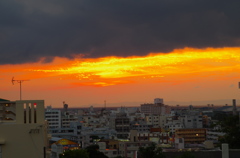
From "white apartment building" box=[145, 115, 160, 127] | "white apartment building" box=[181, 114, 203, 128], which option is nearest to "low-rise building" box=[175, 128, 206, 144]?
"white apartment building" box=[181, 114, 203, 128]

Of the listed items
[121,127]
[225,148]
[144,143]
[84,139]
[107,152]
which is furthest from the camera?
[121,127]

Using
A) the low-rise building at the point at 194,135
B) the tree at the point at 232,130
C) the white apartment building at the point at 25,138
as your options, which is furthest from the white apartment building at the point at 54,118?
the white apartment building at the point at 25,138

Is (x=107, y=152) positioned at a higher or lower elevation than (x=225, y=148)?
lower

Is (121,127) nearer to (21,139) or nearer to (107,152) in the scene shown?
(107,152)

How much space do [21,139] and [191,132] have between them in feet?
314

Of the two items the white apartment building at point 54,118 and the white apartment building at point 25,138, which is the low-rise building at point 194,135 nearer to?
the white apartment building at point 54,118

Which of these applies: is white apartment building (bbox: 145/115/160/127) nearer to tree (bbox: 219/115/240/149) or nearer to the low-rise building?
the low-rise building

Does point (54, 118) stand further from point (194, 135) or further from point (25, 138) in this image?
point (25, 138)

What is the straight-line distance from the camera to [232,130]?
25.4m

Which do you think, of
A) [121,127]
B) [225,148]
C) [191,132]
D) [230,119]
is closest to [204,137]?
[191,132]

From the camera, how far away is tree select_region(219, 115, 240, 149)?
25.0m

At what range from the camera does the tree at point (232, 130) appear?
2497cm

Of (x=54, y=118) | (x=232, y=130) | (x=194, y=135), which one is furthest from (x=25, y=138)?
(x=54, y=118)

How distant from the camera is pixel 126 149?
6981cm
